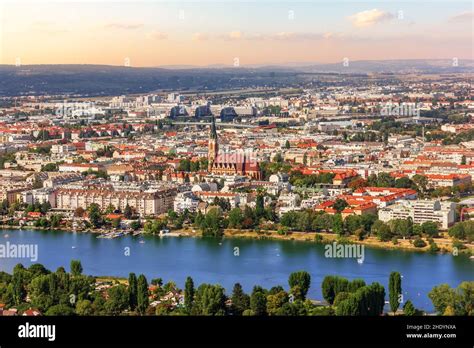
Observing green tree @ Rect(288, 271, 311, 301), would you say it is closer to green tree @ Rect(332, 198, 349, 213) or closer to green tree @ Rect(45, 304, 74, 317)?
green tree @ Rect(45, 304, 74, 317)

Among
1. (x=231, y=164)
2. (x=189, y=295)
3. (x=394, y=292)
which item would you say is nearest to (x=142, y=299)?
(x=189, y=295)

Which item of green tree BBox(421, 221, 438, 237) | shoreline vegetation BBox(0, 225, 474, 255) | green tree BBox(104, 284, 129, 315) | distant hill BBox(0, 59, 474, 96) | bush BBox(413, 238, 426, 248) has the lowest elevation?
shoreline vegetation BBox(0, 225, 474, 255)

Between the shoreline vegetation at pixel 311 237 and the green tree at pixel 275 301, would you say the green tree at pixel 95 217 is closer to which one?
the shoreline vegetation at pixel 311 237

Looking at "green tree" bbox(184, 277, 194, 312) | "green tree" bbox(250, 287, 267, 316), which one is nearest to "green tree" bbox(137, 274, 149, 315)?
"green tree" bbox(184, 277, 194, 312)

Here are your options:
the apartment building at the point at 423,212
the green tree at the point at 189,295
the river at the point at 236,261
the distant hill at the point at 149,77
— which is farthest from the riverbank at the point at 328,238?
the distant hill at the point at 149,77
